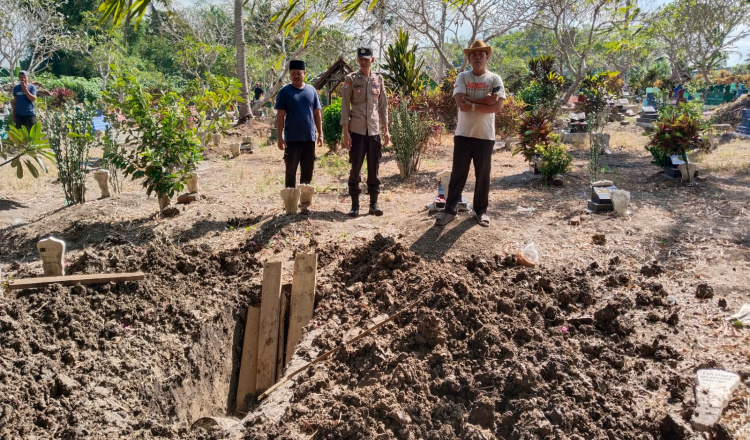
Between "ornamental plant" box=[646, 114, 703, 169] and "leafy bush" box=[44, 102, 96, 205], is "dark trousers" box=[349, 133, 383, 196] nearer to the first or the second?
"leafy bush" box=[44, 102, 96, 205]

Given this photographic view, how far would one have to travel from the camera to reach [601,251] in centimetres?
477

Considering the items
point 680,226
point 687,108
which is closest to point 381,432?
point 680,226

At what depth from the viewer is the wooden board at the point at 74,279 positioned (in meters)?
3.60

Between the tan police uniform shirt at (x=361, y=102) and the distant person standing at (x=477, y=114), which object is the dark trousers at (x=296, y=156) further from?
the distant person standing at (x=477, y=114)

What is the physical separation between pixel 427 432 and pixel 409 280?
5.06 ft

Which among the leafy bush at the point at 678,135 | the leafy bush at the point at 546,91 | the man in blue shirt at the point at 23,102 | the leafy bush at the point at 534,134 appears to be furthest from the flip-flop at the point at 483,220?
the leafy bush at the point at 546,91

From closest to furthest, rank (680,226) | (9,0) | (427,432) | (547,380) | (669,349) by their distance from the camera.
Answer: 1. (427,432)
2. (547,380)
3. (669,349)
4. (680,226)
5. (9,0)

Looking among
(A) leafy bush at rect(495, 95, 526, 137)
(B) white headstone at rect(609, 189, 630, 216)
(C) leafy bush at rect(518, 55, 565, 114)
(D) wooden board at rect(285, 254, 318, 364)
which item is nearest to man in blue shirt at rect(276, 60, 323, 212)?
(D) wooden board at rect(285, 254, 318, 364)

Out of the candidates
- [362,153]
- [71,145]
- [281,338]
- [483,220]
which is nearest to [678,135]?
[483,220]

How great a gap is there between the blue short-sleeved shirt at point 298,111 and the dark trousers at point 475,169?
1.59m

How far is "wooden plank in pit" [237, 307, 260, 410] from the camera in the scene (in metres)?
3.94

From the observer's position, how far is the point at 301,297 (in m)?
4.05

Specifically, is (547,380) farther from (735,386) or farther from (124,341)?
(124,341)

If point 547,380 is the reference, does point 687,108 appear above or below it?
above
